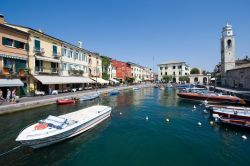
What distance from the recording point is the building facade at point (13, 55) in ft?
82.0

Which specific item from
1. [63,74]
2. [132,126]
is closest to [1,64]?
[63,74]

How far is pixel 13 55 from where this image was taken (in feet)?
87.4

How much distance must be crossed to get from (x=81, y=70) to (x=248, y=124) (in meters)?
39.4

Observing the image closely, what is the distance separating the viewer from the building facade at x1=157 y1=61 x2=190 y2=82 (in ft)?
366

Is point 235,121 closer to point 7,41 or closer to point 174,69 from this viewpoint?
point 7,41

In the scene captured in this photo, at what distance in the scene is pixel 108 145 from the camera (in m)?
12.2

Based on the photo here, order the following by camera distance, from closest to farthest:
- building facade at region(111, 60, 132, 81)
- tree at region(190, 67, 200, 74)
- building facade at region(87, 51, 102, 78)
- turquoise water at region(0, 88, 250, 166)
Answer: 1. turquoise water at region(0, 88, 250, 166)
2. building facade at region(87, 51, 102, 78)
3. building facade at region(111, 60, 132, 81)
4. tree at region(190, 67, 200, 74)

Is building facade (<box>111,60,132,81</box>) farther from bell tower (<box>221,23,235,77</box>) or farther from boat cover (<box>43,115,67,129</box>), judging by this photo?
boat cover (<box>43,115,67,129</box>)

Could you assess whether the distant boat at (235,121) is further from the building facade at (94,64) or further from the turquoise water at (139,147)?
the building facade at (94,64)

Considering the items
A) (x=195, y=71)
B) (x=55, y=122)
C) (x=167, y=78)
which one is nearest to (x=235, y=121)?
(x=55, y=122)

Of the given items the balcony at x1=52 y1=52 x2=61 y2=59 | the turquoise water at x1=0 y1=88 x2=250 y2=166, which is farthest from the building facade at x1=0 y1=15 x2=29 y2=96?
the turquoise water at x1=0 y1=88 x2=250 y2=166

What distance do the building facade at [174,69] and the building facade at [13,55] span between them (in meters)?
98.4

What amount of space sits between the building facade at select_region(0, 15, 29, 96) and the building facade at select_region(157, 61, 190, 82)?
9841 cm

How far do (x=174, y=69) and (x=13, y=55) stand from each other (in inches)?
3987
